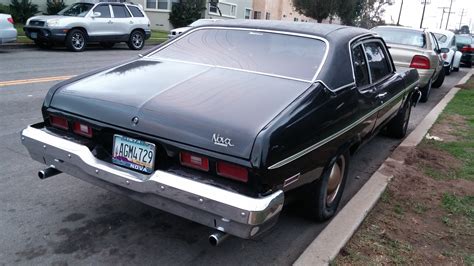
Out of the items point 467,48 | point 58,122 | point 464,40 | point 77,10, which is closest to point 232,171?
point 58,122

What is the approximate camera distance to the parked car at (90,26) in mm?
14750

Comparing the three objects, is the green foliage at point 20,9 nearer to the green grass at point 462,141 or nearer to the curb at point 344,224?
the green grass at point 462,141

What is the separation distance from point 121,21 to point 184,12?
1179 centimetres

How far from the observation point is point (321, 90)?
340cm

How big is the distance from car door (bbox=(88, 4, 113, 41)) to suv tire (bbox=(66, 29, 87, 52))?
330 mm

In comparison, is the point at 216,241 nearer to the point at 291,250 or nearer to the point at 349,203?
the point at 291,250

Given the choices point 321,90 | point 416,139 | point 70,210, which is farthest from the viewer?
point 416,139

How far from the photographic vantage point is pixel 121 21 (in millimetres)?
16859

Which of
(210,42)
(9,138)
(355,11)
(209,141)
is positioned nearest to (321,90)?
(209,141)

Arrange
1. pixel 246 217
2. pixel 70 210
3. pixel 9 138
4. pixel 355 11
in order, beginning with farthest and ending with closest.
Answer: pixel 355 11 < pixel 9 138 < pixel 70 210 < pixel 246 217

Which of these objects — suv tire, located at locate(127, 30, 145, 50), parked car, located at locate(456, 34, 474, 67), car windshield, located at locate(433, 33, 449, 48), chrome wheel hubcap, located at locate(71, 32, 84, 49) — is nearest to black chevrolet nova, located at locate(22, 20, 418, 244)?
chrome wheel hubcap, located at locate(71, 32, 84, 49)

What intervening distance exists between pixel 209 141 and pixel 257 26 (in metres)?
1.82

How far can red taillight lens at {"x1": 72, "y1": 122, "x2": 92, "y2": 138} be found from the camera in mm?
3367

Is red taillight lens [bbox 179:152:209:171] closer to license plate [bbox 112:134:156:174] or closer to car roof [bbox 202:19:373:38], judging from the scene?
license plate [bbox 112:134:156:174]
